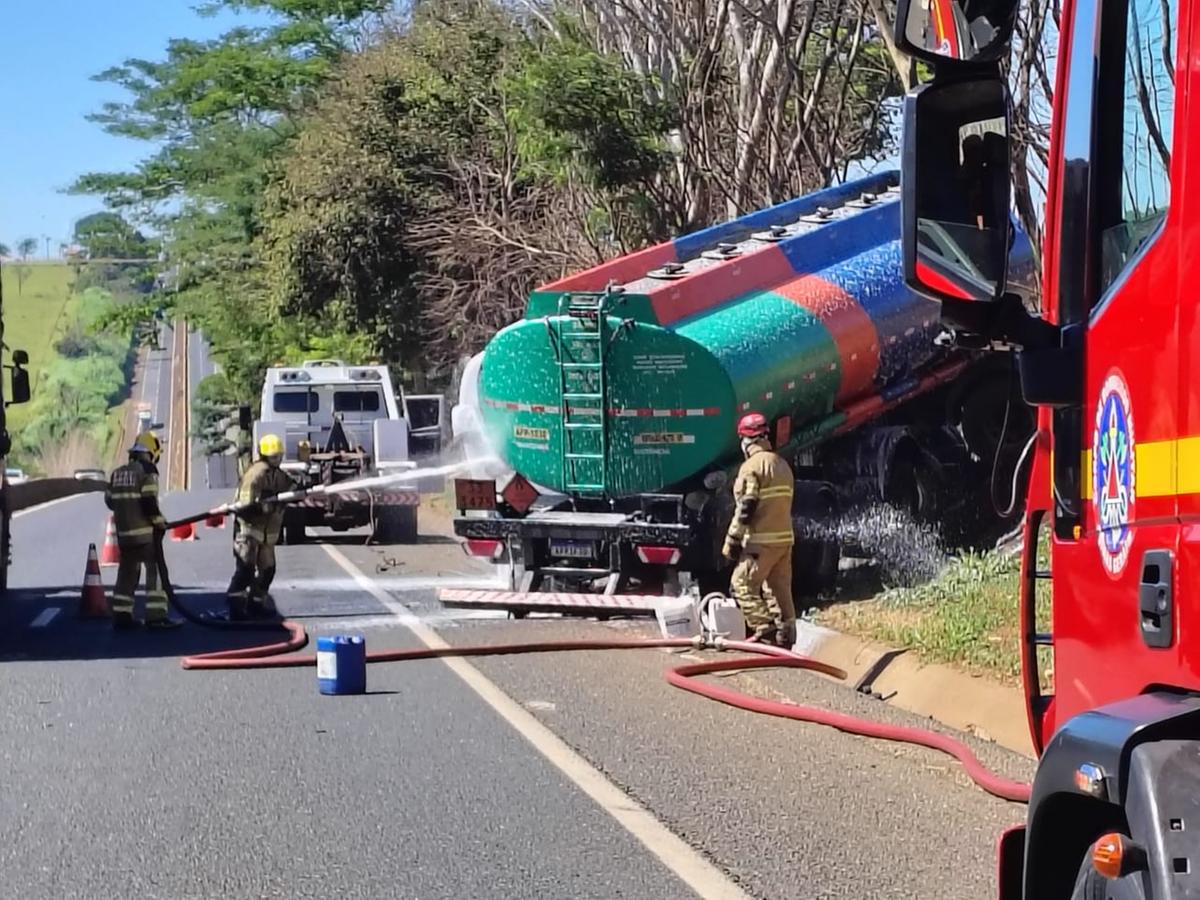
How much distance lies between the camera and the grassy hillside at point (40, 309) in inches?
5684

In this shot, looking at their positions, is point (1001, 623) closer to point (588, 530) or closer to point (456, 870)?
point (588, 530)

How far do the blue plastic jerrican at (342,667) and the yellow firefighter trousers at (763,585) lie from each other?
318 cm

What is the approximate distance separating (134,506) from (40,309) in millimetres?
157666

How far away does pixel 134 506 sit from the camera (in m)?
14.4

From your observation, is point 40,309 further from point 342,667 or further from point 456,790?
point 456,790

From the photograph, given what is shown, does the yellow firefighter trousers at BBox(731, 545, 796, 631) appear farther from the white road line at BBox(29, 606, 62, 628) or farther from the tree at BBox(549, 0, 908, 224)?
the tree at BBox(549, 0, 908, 224)

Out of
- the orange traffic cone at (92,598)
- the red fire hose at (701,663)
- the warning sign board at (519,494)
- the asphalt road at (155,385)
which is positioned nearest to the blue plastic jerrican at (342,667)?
→ the red fire hose at (701,663)

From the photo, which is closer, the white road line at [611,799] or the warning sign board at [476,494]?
the white road line at [611,799]

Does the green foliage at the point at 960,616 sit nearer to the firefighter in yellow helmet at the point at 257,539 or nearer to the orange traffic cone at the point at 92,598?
the firefighter in yellow helmet at the point at 257,539

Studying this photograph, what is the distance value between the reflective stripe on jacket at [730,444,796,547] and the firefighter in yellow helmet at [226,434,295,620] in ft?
14.5

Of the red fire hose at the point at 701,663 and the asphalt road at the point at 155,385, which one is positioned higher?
the asphalt road at the point at 155,385

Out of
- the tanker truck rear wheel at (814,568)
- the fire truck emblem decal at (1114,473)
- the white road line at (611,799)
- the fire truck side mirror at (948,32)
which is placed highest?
the fire truck side mirror at (948,32)

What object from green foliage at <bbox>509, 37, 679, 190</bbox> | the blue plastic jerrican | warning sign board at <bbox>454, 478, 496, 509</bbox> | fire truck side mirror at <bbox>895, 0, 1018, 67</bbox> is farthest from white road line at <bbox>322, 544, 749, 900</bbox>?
green foliage at <bbox>509, 37, 679, 190</bbox>

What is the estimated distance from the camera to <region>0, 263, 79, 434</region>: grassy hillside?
144375 mm
